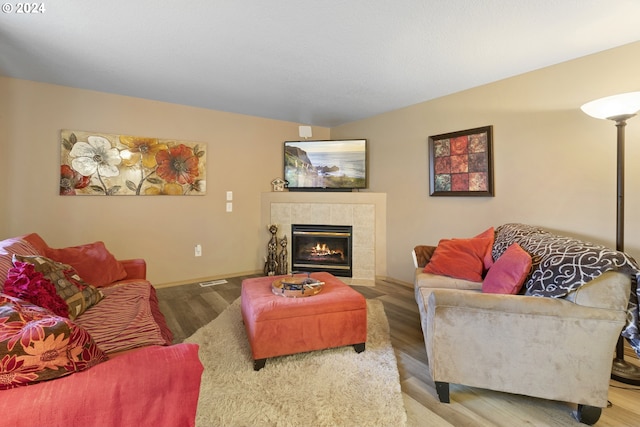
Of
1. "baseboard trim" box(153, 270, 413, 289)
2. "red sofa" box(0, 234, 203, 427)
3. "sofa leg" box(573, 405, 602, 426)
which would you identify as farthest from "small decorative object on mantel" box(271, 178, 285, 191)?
"sofa leg" box(573, 405, 602, 426)

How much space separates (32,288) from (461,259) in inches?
111

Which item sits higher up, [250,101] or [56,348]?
[250,101]

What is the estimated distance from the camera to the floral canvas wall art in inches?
125

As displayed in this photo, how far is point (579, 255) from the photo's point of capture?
1532mm

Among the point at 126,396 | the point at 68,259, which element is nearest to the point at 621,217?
the point at 126,396

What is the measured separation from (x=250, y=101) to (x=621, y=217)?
3.61 metres

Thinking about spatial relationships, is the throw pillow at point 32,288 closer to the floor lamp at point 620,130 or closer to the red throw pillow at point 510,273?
the red throw pillow at point 510,273

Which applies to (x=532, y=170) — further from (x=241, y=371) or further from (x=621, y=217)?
(x=241, y=371)

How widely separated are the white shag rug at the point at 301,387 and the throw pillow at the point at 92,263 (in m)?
0.83

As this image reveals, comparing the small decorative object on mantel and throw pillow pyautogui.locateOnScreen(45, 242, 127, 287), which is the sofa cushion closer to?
throw pillow pyautogui.locateOnScreen(45, 242, 127, 287)

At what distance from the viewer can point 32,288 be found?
1.46m

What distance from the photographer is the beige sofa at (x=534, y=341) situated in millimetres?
1431

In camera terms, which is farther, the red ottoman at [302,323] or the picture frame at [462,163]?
the picture frame at [462,163]

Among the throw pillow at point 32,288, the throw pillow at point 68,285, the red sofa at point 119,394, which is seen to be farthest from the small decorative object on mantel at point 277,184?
the red sofa at point 119,394
